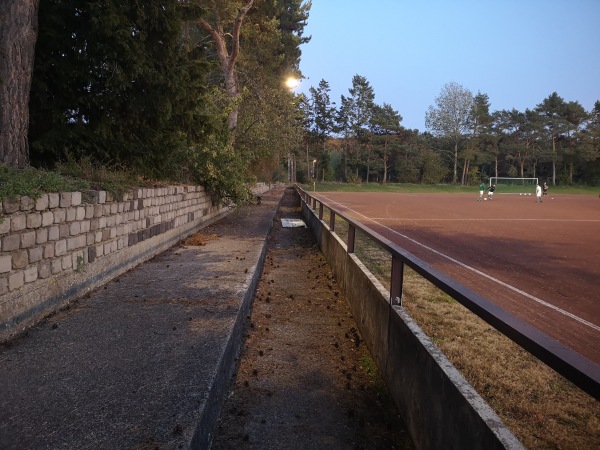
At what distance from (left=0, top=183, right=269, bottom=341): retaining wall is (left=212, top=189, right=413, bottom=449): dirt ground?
227 cm

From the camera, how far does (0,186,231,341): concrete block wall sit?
4.57 meters

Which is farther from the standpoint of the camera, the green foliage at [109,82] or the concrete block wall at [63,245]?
the green foliage at [109,82]

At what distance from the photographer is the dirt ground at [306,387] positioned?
3.53 meters

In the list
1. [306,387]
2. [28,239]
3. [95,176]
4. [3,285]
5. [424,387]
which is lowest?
[306,387]

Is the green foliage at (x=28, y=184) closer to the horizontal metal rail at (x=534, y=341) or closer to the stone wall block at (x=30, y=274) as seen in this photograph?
the stone wall block at (x=30, y=274)

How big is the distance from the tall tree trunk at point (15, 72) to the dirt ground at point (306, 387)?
4465 millimetres

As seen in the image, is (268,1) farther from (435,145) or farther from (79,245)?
(435,145)

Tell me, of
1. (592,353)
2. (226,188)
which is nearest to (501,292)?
(592,353)

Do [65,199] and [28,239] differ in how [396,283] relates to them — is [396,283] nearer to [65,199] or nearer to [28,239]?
[28,239]

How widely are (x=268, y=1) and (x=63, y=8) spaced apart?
1556 cm

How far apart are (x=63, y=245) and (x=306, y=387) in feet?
11.1

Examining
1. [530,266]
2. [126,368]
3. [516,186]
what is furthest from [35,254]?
[516,186]

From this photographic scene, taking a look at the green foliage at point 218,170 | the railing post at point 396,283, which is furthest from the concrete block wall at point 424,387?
the green foliage at point 218,170

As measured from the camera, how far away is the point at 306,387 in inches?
172
